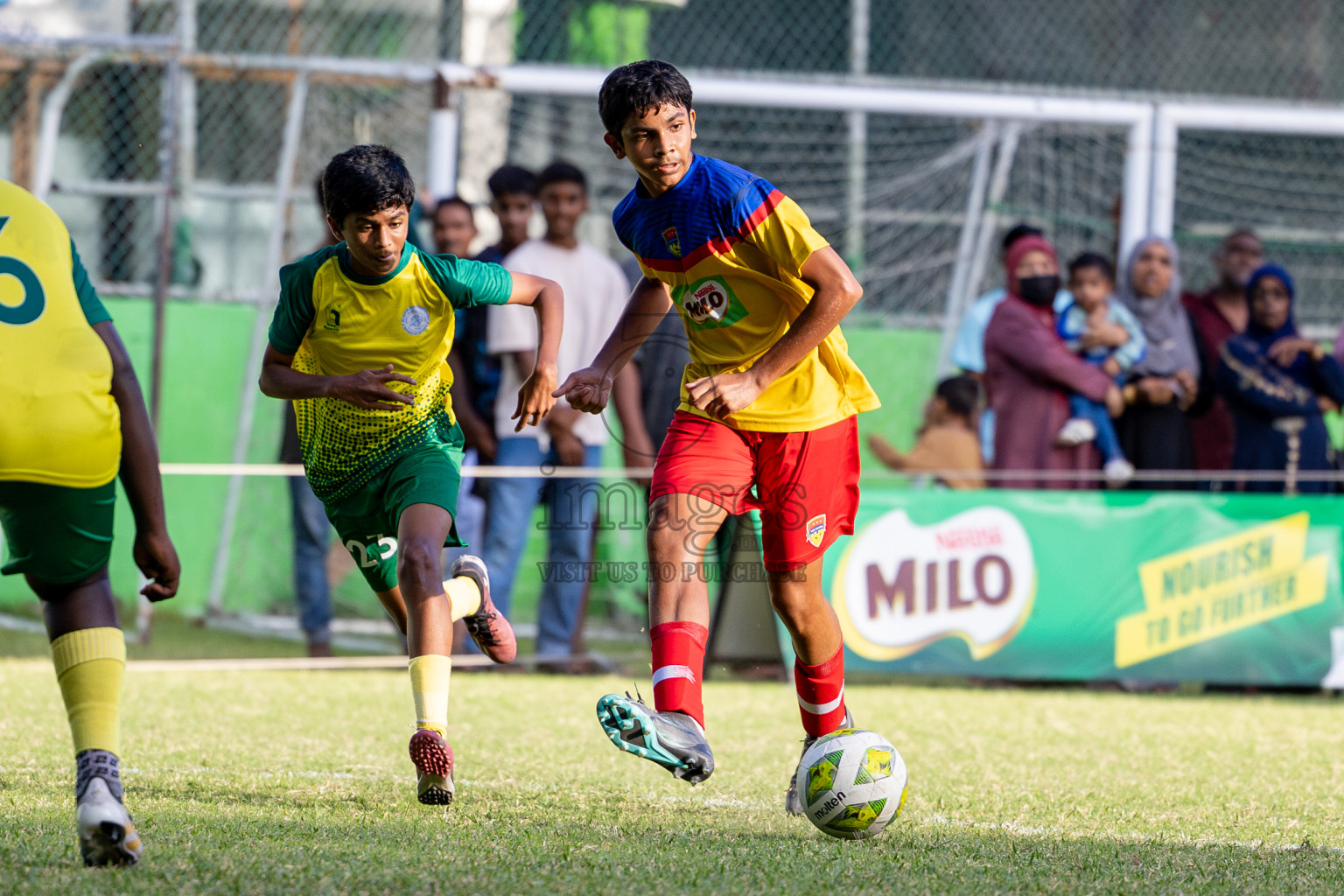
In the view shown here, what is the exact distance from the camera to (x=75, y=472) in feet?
10.1

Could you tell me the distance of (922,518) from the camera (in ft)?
24.7

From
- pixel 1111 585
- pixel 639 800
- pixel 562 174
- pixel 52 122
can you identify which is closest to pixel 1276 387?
pixel 1111 585

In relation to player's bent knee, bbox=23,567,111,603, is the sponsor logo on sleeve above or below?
below

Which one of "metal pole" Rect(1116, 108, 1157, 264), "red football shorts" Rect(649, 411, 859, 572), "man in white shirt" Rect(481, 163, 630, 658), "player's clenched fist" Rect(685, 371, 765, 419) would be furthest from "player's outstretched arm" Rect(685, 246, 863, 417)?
"metal pole" Rect(1116, 108, 1157, 264)

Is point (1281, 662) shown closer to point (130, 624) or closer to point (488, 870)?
point (488, 870)

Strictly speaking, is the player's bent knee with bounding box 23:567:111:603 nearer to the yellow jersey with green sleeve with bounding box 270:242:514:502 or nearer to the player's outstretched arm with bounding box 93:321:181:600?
the player's outstretched arm with bounding box 93:321:181:600

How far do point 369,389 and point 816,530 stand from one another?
1347 millimetres

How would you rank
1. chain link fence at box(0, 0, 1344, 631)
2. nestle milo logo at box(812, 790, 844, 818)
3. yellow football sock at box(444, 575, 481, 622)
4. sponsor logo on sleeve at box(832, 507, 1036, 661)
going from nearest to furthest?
1. nestle milo logo at box(812, 790, 844, 818)
2. yellow football sock at box(444, 575, 481, 622)
3. sponsor logo on sleeve at box(832, 507, 1036, 661)
4. chain link fence at box(0, 0, 1344, 631)

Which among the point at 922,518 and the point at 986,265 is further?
the point at 986,265

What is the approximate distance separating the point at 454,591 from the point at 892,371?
6475 mm

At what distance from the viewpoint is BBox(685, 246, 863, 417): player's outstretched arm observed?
387 cm

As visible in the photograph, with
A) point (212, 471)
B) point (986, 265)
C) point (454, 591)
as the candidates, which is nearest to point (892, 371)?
point (986, 265)

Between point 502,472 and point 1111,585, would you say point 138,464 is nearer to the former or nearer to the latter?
point 502,472

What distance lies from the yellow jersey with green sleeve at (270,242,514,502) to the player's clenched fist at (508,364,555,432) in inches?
12.6
